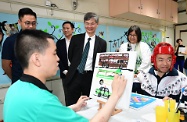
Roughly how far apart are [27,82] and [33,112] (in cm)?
16

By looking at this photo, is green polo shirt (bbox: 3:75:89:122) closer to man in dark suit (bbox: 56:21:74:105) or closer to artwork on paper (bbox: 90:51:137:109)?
artwork on paper (bbox: 90:51:137:109)

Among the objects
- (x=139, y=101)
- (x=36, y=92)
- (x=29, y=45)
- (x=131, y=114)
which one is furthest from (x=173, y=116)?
(x=29, y=45)

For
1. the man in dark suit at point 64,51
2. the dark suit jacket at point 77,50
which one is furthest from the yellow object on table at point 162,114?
the man in dark suit at point 64,51

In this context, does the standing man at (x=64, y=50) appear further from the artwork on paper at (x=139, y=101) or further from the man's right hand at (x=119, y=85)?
the man's right hand at (x=119, y=85)

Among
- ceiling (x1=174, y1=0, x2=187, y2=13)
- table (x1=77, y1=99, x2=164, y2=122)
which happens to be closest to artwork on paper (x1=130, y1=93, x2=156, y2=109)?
table (x1=77, y1=99, x2=164, y2=122)

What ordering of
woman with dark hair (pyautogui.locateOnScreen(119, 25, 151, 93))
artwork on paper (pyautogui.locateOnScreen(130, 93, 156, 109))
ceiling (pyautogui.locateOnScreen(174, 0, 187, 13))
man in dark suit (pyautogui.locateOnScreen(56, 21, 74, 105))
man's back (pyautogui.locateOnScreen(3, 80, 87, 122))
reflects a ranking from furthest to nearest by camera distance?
ceiling (pyautogui.locateOnScreen(174, 0, 187, 13)) < man in dark suit (pyautogui.locateOnScreen(56, 21, 74, 105)) < woman with dark hair (pyautogui.locateOnScreen(119, 25, 151, 93)) < artwork on paper (pyautogui.locateOnScreen(130, 93, 156, 109)) < man's back (pyautogui.locateOnScreen(3, 80, 87, 122))

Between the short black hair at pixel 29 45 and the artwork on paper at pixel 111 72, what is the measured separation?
1.88 feet

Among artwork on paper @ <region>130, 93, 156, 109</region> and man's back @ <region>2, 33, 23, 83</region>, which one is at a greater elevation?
man's back @ <region>2, 33, 23, 83</region>

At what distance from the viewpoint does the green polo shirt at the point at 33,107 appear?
2.04ft

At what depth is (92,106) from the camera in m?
1.38

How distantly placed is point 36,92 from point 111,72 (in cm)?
64

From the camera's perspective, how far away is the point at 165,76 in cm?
151

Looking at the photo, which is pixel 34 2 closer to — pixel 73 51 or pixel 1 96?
pixel 73 51

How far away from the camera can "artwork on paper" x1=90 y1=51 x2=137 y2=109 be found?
3.50 ft
